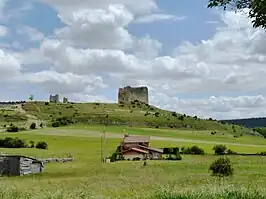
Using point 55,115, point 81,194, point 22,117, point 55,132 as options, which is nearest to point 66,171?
point 81,194

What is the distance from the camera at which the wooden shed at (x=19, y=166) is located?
77.6m

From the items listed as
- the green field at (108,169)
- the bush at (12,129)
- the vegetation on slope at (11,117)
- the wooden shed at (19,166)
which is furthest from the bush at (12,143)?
the vegetation on slope at (11,117)

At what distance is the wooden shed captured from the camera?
254ft

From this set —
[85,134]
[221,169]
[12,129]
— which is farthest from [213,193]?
[12,129]

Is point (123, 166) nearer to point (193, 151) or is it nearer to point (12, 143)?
point (193, 151)

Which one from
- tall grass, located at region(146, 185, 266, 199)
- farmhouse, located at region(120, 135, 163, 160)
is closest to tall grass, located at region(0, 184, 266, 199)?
tall grass, located at region(146, 185, 266, 199)

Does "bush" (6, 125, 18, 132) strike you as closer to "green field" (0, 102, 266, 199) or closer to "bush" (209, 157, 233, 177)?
"green field" (0, 102, 266, 199)

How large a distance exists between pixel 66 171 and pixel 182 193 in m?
57.5

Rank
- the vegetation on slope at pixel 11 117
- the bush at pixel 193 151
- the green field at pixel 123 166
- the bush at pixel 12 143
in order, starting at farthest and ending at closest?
the vegetation on slope at pixel 11 117
the bush at pixel 12 143
the bush at pixel 193 151
the green field at pixel 123 166

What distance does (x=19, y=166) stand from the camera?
77.4m

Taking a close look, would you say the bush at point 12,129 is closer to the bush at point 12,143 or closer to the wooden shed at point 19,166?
the bush at point 12,143

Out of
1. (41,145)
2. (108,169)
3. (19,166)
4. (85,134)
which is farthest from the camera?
(85,134)

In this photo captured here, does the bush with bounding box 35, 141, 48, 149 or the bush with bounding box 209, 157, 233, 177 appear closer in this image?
the bush with bounding box 209, 157, 233, 177

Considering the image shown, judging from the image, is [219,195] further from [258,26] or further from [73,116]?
[73,116]
